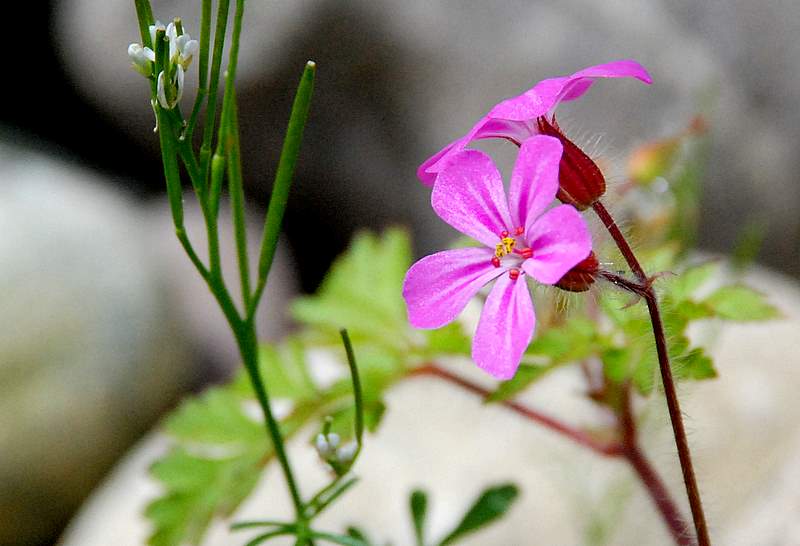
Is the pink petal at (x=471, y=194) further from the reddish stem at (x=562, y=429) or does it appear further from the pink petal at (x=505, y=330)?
the reddish stem at (x=562, y=429)

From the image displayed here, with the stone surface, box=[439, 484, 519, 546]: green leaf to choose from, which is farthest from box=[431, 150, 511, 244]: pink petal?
the stone surface

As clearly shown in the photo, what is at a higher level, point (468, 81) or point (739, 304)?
point (468, 81)

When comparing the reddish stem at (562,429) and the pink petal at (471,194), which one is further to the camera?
the reddish stem at (562,429)

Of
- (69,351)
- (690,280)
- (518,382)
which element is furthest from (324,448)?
(69,351)

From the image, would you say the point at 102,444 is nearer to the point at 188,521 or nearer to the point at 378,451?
the point at 378,451

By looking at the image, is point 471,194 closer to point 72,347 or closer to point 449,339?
point 449,339

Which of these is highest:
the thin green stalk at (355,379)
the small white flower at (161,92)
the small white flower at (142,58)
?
the small white flower at (142,58)

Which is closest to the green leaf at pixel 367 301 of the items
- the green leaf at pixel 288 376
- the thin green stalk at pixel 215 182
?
the green leaf at pixel 288 376

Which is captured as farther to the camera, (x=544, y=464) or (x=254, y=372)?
(x=544, y=464)
